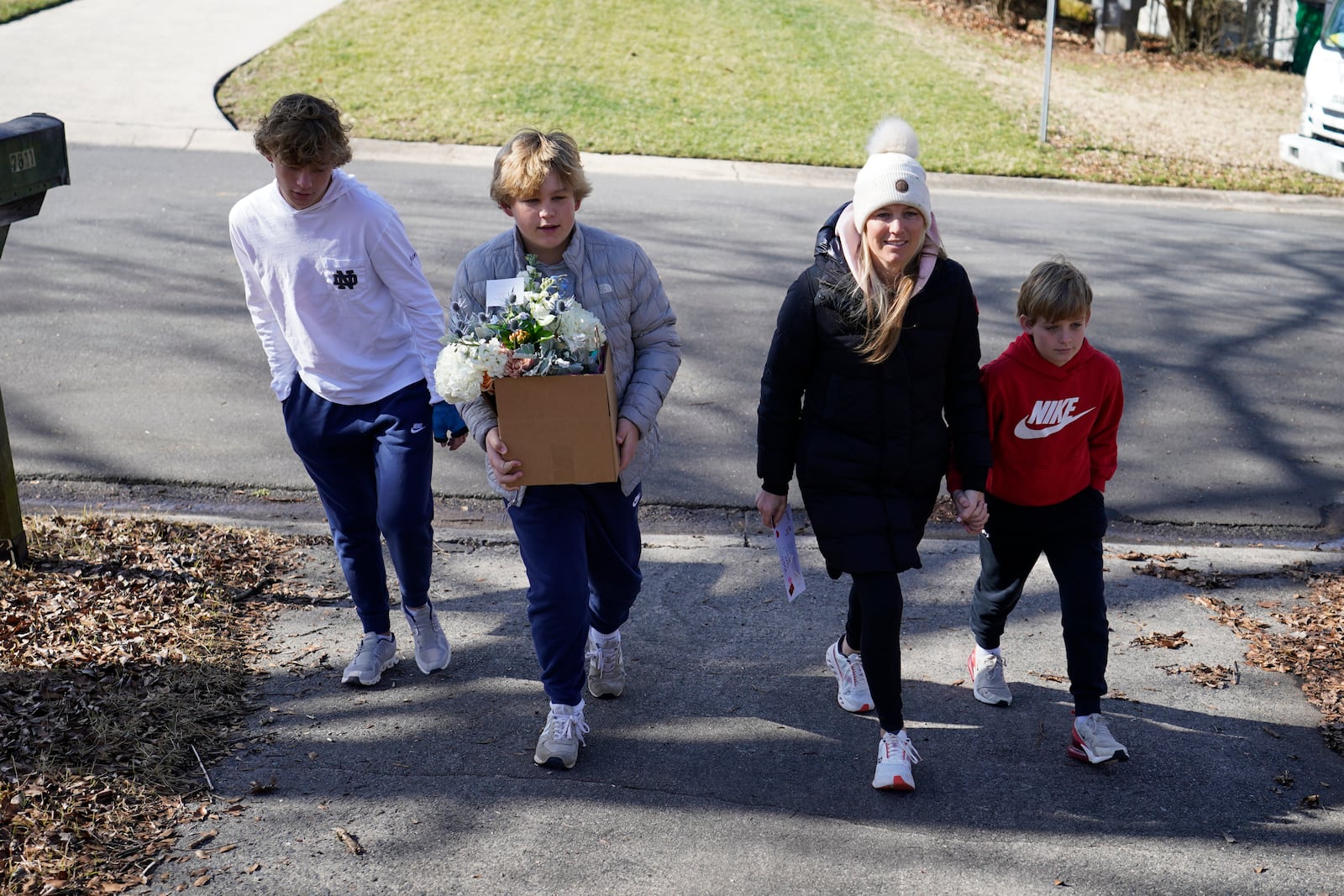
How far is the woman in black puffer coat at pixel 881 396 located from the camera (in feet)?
11.5

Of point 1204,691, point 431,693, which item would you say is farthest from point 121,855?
point 1204,691

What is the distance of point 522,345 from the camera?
3434 millimetres

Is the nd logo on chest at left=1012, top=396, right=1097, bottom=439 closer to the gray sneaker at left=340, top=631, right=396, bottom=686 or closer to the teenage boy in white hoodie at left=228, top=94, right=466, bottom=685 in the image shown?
the teenage boy in white hoodie at left=228, top=94, right=466, bottom=685

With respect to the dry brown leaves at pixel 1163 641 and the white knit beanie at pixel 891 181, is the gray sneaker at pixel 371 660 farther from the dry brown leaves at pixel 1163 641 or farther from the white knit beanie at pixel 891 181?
the dry brown leaves at pixel 1163 641

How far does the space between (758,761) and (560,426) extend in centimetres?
129

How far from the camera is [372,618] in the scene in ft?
14.2

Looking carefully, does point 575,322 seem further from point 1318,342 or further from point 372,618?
point 1318,342

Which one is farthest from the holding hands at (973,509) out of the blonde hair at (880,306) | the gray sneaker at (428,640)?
the gray sneaker at (428,640)

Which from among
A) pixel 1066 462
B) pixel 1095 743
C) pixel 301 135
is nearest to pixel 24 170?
pixel 301 135

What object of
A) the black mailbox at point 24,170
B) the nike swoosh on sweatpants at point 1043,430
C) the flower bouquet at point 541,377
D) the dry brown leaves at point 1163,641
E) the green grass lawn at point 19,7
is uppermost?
the green grass lawn at point 19,7

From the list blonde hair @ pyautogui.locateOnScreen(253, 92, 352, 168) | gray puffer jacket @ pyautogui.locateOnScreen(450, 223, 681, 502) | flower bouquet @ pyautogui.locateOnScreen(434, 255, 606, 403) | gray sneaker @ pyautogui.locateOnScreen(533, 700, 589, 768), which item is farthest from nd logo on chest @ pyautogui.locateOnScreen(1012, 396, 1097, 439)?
blonde hair @ pyautogui.locateOnScreen(253, 92, 352, 168)

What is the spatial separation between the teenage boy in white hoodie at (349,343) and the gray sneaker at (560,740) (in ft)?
2.41

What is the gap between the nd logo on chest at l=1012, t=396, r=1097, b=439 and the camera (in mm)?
3787

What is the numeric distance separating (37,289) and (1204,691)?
25.8 feet
